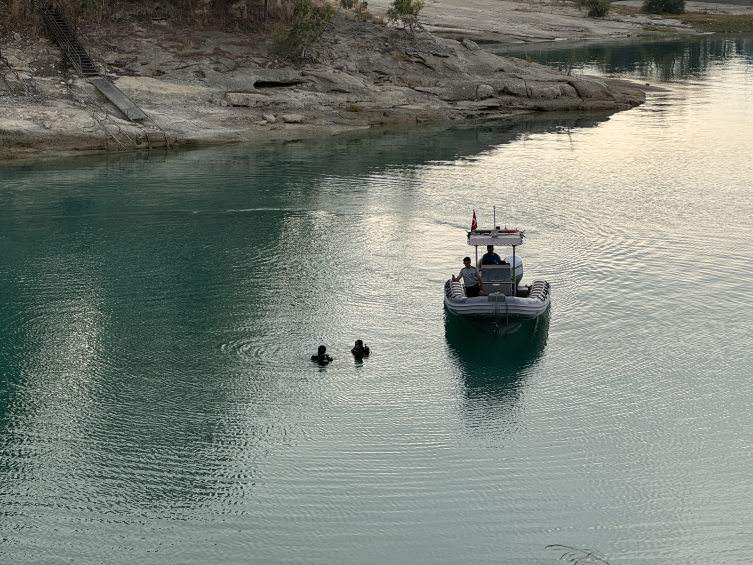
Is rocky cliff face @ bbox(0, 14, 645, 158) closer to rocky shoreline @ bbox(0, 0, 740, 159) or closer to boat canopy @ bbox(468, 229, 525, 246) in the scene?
rocky shoreline @ bbox(0, 0, 740, 159)

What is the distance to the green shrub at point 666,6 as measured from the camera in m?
128

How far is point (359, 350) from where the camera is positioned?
2416cm

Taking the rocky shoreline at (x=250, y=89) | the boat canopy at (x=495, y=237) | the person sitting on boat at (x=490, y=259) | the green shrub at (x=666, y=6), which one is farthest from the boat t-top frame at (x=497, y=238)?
the green shrub at (x=666, y=6)

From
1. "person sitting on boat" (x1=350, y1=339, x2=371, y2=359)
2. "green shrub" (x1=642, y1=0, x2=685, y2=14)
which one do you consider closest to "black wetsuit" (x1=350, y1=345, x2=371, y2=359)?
"person sitting on boat" (x1=350, y1=339, x2=371, y2=359)

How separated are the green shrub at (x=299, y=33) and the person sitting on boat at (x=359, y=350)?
40.4 metres

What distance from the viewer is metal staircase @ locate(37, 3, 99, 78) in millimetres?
55562

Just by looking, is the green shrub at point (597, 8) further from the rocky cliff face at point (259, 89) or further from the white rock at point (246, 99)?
the white rock at point (246, 99)

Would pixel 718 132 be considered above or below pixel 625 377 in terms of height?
above

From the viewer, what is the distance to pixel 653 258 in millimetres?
32438

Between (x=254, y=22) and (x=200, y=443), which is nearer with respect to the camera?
(x=200, y=443)

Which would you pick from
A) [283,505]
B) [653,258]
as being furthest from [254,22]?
[283,505]

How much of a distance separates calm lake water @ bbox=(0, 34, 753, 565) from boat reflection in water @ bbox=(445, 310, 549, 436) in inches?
3.4

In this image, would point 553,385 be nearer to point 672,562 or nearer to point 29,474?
point 672,562

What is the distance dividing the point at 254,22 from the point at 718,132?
33.1 m
